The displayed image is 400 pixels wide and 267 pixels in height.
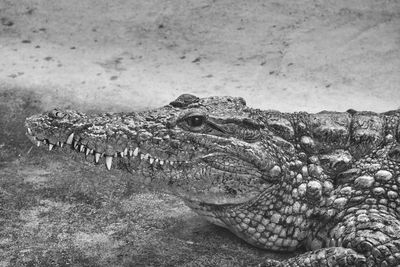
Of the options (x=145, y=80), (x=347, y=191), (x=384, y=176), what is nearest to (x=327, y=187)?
(x=347, y=191)

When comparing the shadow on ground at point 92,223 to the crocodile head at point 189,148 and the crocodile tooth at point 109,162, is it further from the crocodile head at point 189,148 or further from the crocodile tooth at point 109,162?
the crocodile head at point 189,148

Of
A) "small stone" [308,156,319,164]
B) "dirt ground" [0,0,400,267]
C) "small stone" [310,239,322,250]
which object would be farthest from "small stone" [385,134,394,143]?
"dirt ground" [0,0,400,267]

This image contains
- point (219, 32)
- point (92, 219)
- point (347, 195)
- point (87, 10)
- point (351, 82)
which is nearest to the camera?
point (347, 195)

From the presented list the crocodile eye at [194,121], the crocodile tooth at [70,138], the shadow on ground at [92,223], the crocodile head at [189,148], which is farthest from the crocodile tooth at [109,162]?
the crocodile eye at [194,121]

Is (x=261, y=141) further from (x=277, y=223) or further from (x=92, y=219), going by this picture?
(x=92, y=219)

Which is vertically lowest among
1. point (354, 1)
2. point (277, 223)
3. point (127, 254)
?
point (127, 254)

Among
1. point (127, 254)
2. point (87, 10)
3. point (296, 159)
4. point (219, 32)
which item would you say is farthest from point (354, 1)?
point (127, 254)

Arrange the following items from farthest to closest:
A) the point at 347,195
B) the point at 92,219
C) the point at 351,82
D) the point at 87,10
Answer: the point at 87,10 < the point at 351,82 < the point at 92,219 < the point at 347,195

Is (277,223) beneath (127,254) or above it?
above

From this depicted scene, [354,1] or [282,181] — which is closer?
[282,181]
